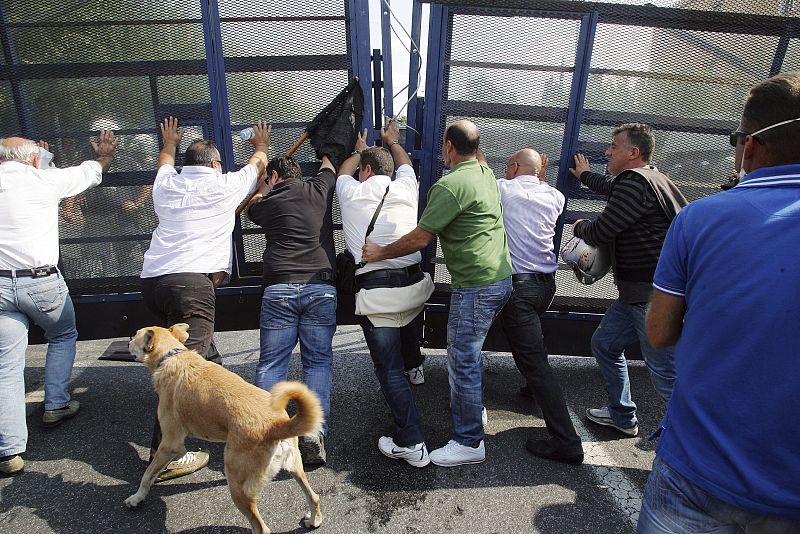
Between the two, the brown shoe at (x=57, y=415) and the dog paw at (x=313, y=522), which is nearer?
the dog paw at (x=313, y=522)

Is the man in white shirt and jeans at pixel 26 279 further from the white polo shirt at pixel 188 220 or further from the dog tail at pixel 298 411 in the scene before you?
the dog tail at pixel 298 411

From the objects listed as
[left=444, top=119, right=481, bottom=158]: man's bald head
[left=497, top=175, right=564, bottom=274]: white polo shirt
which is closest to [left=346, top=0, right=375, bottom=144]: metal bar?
[left=444, top=119, right=481, bottom=158]: man's bald head

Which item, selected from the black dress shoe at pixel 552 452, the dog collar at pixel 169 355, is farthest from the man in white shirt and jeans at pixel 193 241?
the black dress shoe at pixel 552 452

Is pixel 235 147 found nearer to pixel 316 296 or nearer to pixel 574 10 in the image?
pixel 316 296

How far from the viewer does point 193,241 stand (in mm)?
3420

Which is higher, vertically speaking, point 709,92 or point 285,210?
point 709,92

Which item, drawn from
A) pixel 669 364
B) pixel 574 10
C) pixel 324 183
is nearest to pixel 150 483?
pixel 324 183

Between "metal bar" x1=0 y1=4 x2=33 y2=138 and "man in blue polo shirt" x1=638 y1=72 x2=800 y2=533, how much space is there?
4.46 m

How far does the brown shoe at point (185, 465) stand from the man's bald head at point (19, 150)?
92.5 inches

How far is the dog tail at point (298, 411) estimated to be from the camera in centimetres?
233

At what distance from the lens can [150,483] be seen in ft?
9.55

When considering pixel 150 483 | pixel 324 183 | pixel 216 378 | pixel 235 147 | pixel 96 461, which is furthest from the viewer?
pixel 235 147

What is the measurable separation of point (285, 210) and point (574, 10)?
8.33 feet

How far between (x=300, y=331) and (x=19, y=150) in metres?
2.35
